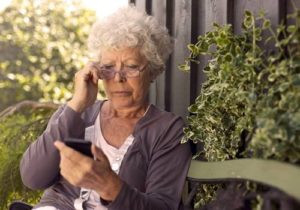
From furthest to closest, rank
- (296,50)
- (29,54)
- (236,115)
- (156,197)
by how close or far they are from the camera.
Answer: (29,54)
(156,197)
(236,115)
(296,50)

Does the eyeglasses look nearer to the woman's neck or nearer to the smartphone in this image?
the woman's neck

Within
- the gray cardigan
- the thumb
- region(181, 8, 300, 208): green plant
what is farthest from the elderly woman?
the thumb

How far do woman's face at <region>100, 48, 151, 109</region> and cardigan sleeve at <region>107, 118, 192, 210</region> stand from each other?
20 cm

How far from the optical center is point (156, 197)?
2.28m

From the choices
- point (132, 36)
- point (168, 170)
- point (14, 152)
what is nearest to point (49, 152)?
point (168, 170)

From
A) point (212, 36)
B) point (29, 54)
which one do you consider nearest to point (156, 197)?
point (212, 36)

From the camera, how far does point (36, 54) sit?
324 inches

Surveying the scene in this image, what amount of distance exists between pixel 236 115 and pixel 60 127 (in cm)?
72

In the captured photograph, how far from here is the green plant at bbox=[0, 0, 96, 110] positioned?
8133 millimetres

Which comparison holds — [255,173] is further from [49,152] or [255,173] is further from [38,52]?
[38,52]

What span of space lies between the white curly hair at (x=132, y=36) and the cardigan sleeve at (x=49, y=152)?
319 mm

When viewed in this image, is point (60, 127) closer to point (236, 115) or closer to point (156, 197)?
point (156, 197)

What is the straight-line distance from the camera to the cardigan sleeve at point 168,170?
2.30 metres

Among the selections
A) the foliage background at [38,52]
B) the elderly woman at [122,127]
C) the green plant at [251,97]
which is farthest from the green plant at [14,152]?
the foliage background at [38,52]
